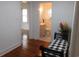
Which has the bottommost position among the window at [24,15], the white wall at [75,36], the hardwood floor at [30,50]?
the hardwood floor at [30,50]

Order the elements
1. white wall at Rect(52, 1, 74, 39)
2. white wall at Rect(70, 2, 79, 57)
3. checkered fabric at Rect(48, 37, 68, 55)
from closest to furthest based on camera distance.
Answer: white wall at Rect(70, 2, 79, 57)
white wall at Rect(52, 1, 74, 39)
checkered fabric at Rect(48, 37, 68, 55)

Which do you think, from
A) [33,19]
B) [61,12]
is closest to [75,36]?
[61,12]

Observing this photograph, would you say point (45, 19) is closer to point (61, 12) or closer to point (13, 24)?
point (61, 12)

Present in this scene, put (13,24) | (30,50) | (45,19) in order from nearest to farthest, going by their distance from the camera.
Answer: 1. (45,19)
2. (30,50)
3. (13,24)

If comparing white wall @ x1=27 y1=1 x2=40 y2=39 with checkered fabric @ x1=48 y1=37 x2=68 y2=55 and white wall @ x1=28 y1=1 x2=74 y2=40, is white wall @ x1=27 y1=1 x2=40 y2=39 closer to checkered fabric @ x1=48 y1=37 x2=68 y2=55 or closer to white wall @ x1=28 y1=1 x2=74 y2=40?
white wall @ x1=28 y1=1 x2=74 y2=40

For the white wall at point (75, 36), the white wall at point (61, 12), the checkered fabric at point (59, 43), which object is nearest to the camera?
the white wall at point (75, 36)

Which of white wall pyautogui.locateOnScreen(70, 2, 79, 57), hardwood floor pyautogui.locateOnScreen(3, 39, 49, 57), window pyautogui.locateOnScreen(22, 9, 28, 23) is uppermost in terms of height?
window pyautogui.locateOnScreen(22, 9, 28, 23)

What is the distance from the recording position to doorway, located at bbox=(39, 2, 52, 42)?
1268 millimetres

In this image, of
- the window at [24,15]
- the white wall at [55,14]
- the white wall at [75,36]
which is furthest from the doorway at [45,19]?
the white wall at [75,36]

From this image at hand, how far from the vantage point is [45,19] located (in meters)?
1.28

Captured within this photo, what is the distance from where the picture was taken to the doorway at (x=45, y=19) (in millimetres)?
1268

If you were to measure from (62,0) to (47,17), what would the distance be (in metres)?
0.23

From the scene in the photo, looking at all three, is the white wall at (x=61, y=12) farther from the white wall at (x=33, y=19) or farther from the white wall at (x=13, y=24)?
the white wall at (x=13, y=24)

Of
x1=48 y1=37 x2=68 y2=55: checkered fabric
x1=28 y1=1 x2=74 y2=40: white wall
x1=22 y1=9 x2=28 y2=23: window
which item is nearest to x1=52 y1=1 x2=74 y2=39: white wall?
x1=28 y1=1 x2=74 y2=40: white wall
